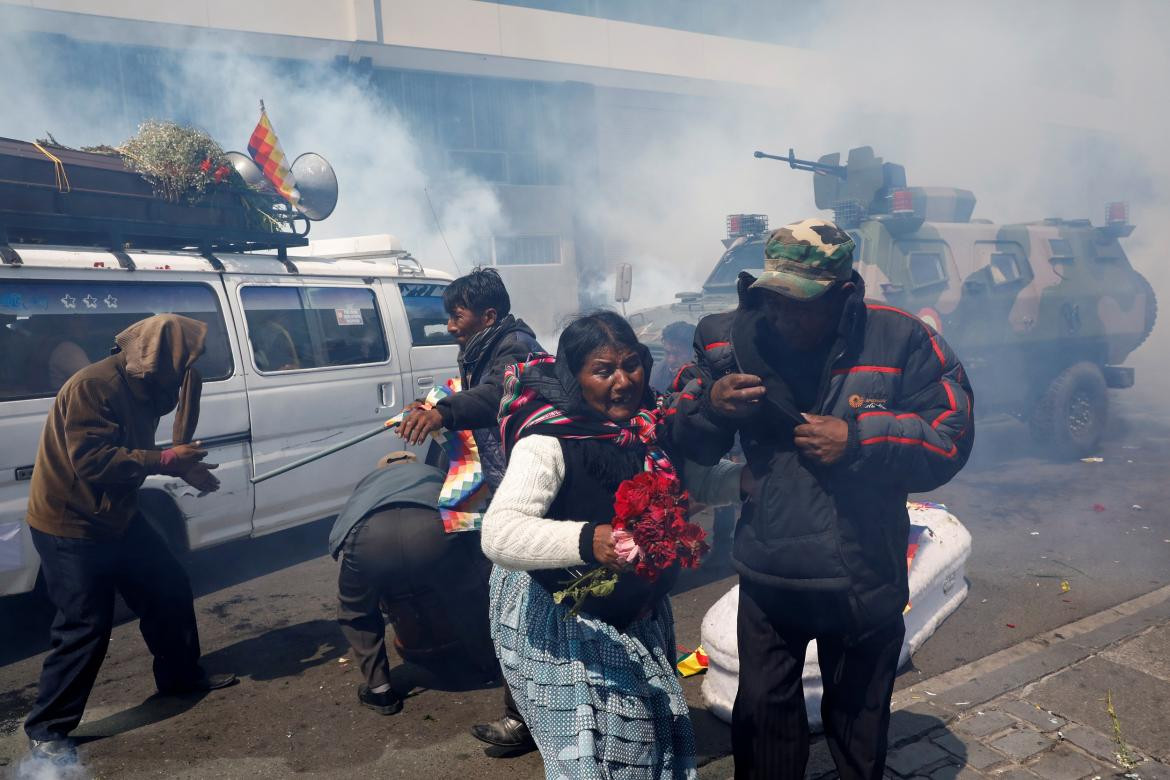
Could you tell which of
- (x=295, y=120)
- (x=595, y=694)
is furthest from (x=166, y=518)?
(x=295, y=120)

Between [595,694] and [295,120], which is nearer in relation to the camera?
[595,694]

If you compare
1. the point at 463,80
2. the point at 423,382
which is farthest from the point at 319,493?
the point at 463,80

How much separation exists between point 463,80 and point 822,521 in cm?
1994

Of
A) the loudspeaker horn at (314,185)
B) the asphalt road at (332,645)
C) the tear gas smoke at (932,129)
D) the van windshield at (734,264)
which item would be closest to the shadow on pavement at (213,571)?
the asphalt road at (332,645)

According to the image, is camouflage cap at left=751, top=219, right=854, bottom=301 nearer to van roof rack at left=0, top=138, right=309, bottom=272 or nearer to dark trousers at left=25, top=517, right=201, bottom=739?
dark trousers at left=25, top=517, right=201, bottom=739

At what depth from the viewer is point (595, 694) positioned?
2.16 m

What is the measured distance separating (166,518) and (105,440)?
176 centimetres

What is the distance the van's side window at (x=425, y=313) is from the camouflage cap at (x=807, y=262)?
451 cm

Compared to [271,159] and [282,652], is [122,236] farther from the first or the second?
[282,652]

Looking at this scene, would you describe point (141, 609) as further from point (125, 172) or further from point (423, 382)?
point (423, 382)

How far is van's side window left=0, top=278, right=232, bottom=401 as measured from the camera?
13.7ft

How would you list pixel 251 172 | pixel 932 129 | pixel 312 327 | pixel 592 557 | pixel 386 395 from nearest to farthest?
pixel 592 557 < pixel 312 327 < pixel 251 172 < pixel 386 395 < pixel 932 129

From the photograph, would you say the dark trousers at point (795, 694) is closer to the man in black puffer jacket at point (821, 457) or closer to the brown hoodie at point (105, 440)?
the man in black puffer jacket at point (821, 457)

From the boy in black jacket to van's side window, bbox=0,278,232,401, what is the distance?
1.94m
